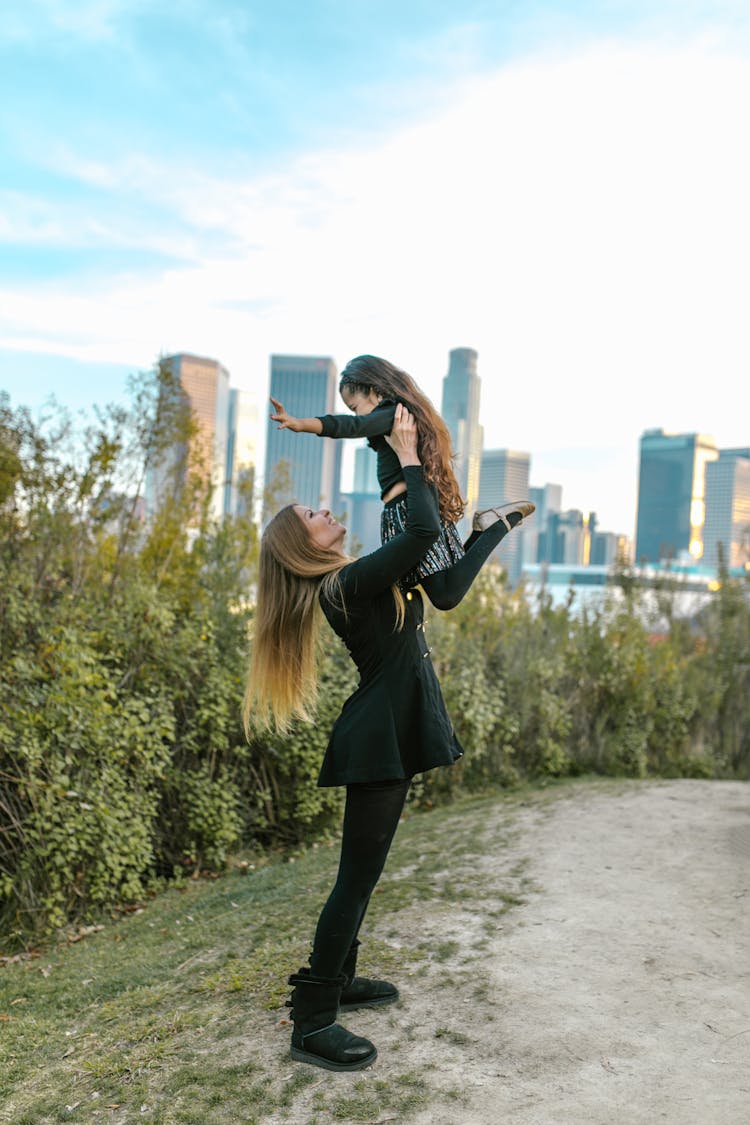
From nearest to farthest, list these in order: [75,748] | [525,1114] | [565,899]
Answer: [525,1114] < [565,899] < [75,748]

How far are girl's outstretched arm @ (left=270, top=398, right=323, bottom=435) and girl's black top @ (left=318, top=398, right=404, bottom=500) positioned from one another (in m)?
0.02

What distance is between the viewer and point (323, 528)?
286cm

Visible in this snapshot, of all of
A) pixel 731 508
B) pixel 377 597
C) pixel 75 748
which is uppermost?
pixel 731 508

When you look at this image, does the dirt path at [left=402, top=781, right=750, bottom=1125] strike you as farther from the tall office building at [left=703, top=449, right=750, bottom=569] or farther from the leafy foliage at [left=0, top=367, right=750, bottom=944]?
the tall office building at [left=703, top=449, right=750, bottom=569]

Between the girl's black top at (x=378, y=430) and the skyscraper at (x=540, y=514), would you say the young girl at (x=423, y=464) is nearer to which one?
the girl's black top at (x=378, y=430)

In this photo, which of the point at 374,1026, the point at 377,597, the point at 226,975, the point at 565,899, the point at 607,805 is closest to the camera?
the point at 377,597

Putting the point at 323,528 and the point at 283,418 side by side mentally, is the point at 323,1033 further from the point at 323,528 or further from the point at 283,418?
the point at 283,418

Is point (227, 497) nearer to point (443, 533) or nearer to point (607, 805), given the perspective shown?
point (607, 805)

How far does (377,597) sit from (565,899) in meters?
2.12

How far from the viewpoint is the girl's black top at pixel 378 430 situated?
2674 millimetres

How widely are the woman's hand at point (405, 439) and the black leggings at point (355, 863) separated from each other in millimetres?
887

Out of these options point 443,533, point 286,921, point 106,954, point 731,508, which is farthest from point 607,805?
point 731,508

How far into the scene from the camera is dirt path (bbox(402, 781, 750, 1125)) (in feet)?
8.13

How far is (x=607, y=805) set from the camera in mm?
6168
